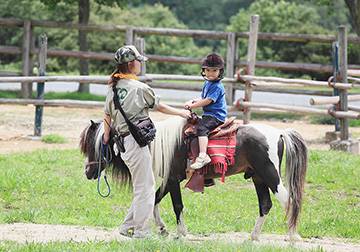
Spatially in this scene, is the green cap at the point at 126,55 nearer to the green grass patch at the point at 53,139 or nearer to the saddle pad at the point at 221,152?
the saddle pad at the point at 221,152

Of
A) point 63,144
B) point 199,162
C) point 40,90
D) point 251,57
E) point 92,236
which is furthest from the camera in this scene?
point 251,57

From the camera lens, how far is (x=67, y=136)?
9961 millimetres

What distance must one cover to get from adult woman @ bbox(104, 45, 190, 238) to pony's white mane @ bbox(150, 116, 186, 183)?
10.6 inches

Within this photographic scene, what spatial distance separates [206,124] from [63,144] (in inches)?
209

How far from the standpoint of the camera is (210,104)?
15.0 feet

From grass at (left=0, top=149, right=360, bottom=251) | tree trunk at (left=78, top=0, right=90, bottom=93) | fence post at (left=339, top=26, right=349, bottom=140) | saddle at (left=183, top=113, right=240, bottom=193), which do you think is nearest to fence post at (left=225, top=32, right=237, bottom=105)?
fence post at (left=339, top=26, right=349, bottom=140)

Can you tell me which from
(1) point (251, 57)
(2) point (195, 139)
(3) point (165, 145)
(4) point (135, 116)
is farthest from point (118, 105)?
(1) point (251, 57)

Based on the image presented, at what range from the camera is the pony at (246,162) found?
452 cm

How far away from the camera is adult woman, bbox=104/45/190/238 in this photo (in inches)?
162

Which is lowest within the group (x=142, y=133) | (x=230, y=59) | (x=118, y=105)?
(x=142, y=133)

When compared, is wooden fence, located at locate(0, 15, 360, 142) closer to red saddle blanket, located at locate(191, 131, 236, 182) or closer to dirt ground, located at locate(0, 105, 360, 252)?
dirt ground, located at locate(0, 105, 360, 252)

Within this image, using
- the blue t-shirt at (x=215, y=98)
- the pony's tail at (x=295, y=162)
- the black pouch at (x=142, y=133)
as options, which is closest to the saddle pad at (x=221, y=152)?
the blue t-shirt at (x=215, y=98)

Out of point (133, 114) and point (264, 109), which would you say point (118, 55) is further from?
point (264, 109)

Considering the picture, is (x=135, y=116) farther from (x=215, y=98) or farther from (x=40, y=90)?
(x=40, y=90)
